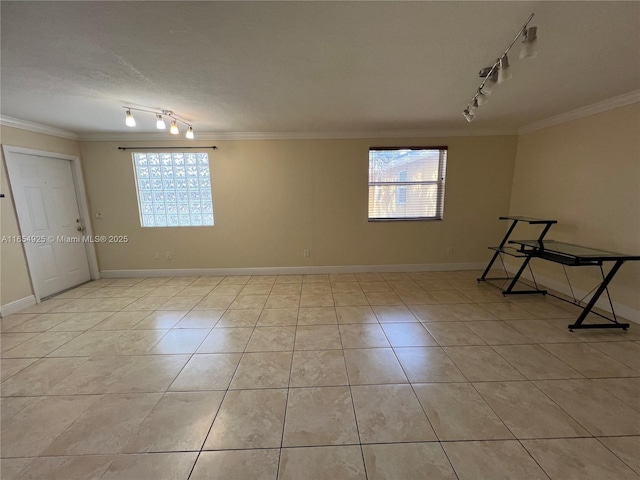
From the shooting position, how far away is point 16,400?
68.2 inches

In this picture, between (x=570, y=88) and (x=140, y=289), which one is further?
(x=140, y=289)

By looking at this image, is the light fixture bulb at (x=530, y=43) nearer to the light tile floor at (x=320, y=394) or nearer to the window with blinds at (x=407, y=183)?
the light tile floor at (x=320, y=394)

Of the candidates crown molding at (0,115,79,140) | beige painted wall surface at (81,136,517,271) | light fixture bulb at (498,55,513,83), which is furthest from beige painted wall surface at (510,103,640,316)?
crown molding at (0,115,79,140)

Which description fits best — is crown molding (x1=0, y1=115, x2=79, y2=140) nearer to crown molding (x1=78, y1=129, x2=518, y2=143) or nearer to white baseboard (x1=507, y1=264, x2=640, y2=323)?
crown molding (x1=78, y1=129, x2=518, y2=143)

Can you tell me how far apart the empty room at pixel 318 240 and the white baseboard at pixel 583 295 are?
0.04 m

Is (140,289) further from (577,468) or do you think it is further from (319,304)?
(577,468)

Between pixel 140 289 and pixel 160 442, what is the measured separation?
305 centimetres

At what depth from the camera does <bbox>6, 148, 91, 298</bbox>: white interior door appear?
3242 millimetres

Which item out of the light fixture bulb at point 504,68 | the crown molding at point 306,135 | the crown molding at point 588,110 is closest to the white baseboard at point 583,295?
the crown molding at point 588,110

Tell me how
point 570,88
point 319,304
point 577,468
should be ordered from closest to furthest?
point 577,468
point 570,88
point 319,304

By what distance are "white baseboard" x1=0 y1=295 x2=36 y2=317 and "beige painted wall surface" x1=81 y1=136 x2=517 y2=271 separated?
1.10 metres

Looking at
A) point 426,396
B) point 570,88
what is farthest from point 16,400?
point 570,88

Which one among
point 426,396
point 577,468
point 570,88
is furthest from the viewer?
point 570,88

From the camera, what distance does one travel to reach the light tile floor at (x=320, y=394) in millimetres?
1306
